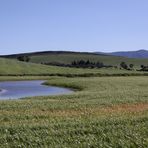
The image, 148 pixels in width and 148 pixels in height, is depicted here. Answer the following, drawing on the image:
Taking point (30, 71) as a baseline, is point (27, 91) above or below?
above

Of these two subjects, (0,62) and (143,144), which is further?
(0,62)

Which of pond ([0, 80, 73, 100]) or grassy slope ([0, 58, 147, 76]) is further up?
pond ([0, 80, 73, 100])

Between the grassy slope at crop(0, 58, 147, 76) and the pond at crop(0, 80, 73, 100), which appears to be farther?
the grassy slope at crop(0, 58, 147, 76)

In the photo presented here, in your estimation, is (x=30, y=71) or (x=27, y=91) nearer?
(x=27, y=91)

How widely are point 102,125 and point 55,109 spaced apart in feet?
41.7

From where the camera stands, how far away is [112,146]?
51.3 ft

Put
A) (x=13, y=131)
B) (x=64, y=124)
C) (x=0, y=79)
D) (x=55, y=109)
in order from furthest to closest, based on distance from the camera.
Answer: (x=0, y=79) → (x=55, y=109) → (x=64, y=124) → (x=13, y=131)

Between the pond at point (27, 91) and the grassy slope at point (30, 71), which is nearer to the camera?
the pond at point (27, 91)

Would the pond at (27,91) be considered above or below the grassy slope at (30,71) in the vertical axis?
above

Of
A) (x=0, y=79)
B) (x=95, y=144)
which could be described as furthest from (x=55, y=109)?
(x=0, y=79)

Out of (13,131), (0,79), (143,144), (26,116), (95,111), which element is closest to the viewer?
(143,144)

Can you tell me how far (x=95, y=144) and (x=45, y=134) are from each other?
4.16m

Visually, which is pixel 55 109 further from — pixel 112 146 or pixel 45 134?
pixel 112 146

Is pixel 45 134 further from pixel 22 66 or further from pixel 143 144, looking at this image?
pixel 22 66
